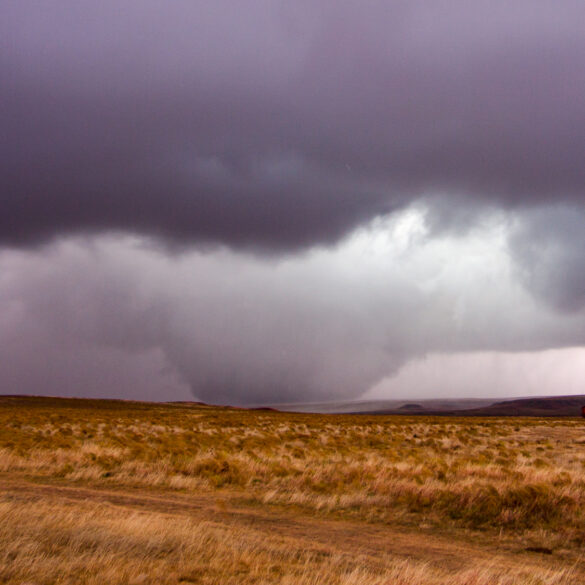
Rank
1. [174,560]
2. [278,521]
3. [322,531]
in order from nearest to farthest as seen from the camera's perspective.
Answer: [174,560] → [322,531] → [278,521]

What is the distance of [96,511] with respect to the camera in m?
11.0

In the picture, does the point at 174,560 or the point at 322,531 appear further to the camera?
the point at 322,531

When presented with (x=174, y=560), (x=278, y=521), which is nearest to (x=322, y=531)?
(x=278, y=521)

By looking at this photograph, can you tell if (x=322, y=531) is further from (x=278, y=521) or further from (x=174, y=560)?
(x=174, y=560)

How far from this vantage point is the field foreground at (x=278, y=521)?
737 cm

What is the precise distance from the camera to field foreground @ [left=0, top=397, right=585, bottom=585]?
7.37 metres

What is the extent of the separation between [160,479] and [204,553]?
9730 millimetres

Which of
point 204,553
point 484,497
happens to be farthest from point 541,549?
point 204,553

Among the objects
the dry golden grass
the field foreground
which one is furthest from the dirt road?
the dry golden grass

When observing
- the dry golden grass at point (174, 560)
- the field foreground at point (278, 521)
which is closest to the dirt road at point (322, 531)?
the field foreground at point (278, 521)

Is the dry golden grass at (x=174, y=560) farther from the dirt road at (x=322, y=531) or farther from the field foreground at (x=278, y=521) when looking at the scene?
the dirt road at (x=322, y=531)

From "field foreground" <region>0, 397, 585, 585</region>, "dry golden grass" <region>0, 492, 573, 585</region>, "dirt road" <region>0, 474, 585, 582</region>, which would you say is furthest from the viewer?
"dirt road" <region>0, 474, 585, 582</region>

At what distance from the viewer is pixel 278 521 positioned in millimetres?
12141

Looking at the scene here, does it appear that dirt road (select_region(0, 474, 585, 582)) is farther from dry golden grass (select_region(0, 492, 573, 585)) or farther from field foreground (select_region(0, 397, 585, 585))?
dry golden grass (select_region(0, 492, 573, 585))
